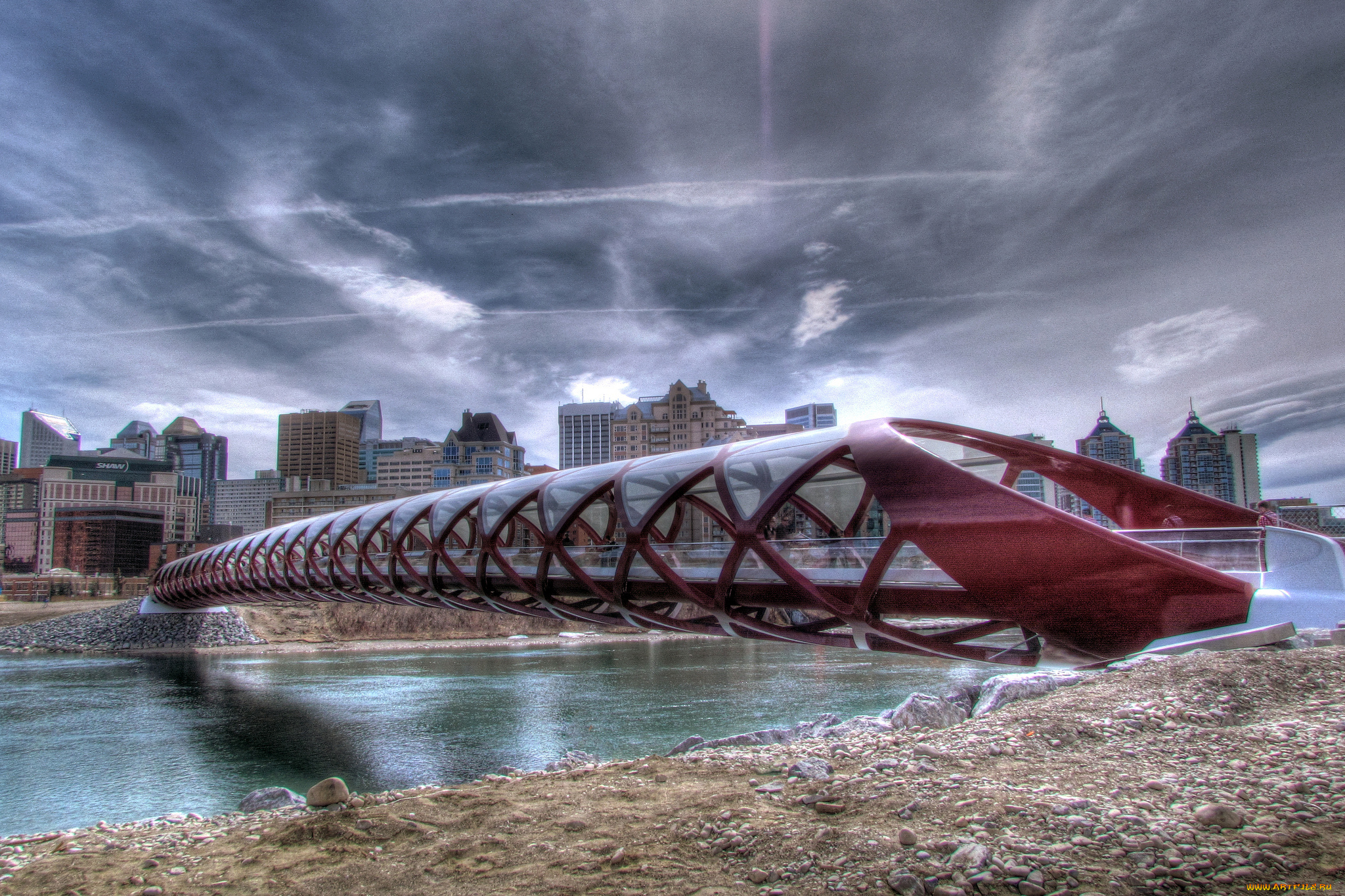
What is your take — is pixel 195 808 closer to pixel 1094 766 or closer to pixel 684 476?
pixel 684 476

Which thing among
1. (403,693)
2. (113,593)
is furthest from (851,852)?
(113,593)

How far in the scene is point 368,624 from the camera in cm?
5816

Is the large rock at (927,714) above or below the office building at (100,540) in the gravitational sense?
below

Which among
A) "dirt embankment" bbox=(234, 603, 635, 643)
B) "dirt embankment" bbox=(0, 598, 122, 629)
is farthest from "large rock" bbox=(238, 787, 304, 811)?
"dirt embankment" bbox=(0, 598, 122, 629)

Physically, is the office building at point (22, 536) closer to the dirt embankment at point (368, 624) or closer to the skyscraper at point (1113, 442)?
the dirt embankment at point (368, 624)

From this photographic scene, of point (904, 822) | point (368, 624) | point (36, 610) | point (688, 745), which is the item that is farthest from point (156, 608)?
point (904, 822)

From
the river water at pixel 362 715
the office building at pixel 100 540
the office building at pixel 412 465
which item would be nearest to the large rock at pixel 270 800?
the river water at pixel 362 715

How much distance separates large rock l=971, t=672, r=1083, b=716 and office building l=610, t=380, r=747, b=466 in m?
97.4

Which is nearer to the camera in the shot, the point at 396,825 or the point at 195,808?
the point at 396,825

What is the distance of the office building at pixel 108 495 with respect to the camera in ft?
482

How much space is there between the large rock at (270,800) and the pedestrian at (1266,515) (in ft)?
53.2

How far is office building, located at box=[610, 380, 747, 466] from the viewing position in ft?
388

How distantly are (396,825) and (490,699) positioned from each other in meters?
18.5

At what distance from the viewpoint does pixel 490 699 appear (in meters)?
27.3
